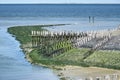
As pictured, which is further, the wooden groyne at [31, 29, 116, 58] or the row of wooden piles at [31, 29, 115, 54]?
the row of wooden piles at [31, 29, 115, 54]

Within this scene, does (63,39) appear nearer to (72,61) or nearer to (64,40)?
(64,40)

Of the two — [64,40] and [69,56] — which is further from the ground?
[69,56]

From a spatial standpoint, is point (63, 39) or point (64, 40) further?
point (63, 39)

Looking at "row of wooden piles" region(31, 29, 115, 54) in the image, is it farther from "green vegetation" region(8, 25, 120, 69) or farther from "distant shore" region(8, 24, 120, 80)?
"distant shore" region(8, 24, 120, 80)

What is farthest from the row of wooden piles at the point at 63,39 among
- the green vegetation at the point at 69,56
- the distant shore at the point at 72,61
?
the distant shore at the point at 72,61

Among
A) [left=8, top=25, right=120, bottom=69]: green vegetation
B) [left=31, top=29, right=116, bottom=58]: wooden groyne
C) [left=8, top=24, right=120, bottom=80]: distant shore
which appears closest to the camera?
[left=8, top=24, right=120, bottom=80]: distant shore

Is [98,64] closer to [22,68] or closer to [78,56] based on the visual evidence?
[78,56]

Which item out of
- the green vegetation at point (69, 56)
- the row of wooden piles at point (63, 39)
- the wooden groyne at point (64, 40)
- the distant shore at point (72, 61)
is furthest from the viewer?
the row of wooden piles at point (63, 39)

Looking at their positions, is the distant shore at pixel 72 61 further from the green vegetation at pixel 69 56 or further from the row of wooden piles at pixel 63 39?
the row of wooden piles at pixel 63 39

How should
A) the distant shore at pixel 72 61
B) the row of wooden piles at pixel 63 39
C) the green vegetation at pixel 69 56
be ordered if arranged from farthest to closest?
the row of wooden piles at pixel 63 39 → the green vegetation at pixel 69 56 → the distant shore at pixel 72 61

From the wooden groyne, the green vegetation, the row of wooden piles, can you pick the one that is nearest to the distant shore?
the green vegetation

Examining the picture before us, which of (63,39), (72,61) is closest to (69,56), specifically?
(72,61)
